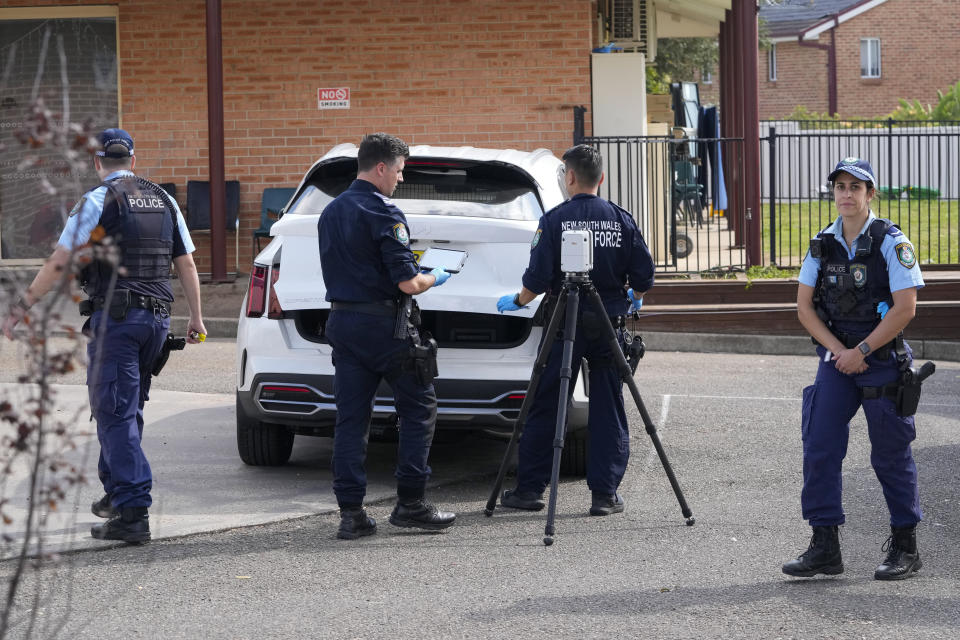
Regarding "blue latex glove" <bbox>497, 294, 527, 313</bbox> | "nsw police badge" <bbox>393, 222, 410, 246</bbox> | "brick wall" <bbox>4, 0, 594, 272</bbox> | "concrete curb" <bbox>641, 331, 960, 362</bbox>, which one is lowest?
"concrete curb" <bbox>641, 331, 960, 362</bbox>

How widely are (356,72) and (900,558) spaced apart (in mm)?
10723

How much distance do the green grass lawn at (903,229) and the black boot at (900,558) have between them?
877 centimetres

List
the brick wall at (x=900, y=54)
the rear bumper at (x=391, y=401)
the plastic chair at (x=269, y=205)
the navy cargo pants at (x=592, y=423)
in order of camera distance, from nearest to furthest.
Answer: the navy cargo pants at (x=592, y=423) < the rear bumper at (x=391, y=401) < the plastic chair at (x=269, y=205) < the brick wall at (x=900, y=54)

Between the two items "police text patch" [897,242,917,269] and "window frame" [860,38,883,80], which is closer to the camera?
"police text patch" [897,242,917,269]

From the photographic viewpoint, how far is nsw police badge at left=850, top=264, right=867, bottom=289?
5.07 metres

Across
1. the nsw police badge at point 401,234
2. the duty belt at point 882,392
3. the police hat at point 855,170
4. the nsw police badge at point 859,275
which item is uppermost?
the police hat at point 855,170

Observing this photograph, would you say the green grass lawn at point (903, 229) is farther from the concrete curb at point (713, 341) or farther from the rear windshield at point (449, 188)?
the rear windshield at point (449, 188)

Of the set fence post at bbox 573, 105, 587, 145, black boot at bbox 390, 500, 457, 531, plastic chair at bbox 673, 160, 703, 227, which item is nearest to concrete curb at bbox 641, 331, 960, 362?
fence post at bbox 573, 105, 587, 145

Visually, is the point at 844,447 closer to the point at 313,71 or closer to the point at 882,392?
the point at 882,392

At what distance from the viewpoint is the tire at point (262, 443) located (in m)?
6.93

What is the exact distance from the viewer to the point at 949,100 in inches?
1436

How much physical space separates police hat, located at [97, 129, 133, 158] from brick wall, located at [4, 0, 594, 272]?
897 centimetres

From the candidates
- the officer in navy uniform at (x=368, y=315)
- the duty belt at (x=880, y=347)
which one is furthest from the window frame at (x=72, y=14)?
the duty belt at (x=880, y=347)

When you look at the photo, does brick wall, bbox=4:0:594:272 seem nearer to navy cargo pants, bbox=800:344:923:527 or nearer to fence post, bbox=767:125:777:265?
fence post, bbox=767:125:777:265
